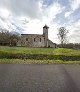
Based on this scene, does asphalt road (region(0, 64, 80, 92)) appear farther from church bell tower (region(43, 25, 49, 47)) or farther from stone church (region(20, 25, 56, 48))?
church bell tower (region(43, 25, 49, 47))

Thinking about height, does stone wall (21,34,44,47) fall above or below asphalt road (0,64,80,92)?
above

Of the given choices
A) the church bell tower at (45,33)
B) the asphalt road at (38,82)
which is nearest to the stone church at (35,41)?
the church bell tower at (45,33)

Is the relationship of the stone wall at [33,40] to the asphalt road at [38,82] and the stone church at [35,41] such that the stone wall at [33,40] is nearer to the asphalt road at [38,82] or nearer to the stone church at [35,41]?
the stone church at [35,41]

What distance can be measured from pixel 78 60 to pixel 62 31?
5816 cm

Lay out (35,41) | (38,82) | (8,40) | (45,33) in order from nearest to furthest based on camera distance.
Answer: (38,82), (8,40), (35,41), (45,33)

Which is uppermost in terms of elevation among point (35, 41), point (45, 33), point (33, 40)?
point (45, 33)

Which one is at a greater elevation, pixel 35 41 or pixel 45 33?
pixel 45 33

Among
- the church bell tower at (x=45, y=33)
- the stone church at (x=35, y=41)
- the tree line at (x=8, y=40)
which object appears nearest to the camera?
the tree line at (x=8, y=40)

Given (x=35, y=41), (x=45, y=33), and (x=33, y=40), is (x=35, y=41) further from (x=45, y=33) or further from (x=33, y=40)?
(x=45, y=33)

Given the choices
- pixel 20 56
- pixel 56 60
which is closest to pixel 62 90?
pixel 56 60

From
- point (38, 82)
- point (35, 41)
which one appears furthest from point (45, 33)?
point (38, 82)

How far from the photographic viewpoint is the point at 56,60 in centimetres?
2684

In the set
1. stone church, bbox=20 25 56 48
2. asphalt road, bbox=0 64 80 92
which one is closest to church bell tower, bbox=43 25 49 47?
stone church, bbox=20 25 56 48

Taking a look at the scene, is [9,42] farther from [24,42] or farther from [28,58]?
[28,58]
